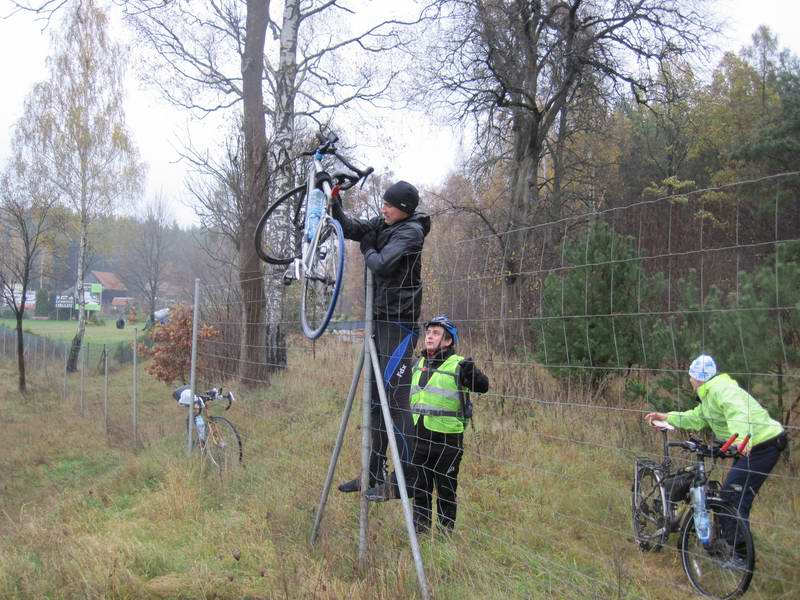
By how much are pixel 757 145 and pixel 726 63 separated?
541 inches

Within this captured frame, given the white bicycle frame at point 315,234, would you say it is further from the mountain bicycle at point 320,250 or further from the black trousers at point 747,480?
the black trousers at point 747,480

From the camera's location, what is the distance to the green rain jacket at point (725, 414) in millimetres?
3945

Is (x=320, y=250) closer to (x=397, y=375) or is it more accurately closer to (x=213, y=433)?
(x=397, y=375)

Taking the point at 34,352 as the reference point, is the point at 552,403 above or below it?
above

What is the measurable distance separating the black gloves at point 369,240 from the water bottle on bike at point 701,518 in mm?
2522

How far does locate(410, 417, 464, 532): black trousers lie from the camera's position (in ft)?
13.9

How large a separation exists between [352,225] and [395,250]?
522 millimetres

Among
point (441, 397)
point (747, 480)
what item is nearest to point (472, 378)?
point (441, 397)

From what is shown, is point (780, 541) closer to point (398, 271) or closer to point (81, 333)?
point (398, 271)

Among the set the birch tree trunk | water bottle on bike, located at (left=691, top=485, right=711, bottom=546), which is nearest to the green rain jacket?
water bottle on bike, located at (left=691, top=485, right=711, bottom=546)

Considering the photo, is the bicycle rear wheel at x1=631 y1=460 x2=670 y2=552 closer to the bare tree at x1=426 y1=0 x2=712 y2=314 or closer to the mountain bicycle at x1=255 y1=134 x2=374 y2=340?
the mountain bicycle at x1=255 y1=134 x2=374 y2=340

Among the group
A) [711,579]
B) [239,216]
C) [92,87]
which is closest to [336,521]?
[711,579]

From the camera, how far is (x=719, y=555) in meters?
4.16

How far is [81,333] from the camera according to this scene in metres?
21.8
